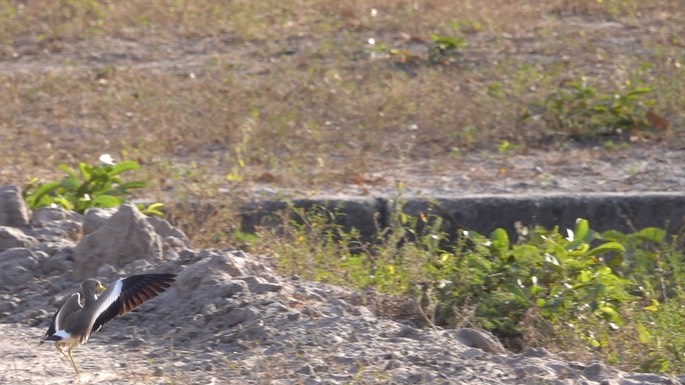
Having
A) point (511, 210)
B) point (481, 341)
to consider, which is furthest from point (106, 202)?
point (481, 341)

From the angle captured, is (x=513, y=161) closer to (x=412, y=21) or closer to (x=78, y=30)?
(x=412, y=21)

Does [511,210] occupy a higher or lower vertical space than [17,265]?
lower

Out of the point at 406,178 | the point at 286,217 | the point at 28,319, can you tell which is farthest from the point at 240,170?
the point at 28,319

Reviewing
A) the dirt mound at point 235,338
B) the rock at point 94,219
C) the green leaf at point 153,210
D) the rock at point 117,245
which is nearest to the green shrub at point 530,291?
the dirt mound at point 235,338

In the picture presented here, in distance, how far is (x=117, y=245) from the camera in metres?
4.86

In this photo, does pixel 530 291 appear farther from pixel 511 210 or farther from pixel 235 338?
pixel 511 210

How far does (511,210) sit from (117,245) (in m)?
2.39

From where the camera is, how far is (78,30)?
10.5 meters

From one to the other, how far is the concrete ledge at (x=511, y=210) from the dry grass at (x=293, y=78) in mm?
432

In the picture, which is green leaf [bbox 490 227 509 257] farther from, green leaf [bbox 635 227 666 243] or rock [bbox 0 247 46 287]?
rock [bbox 0 247 46 287]

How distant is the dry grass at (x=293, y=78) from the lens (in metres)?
7.36

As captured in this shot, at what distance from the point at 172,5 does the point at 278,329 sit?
24.3ft

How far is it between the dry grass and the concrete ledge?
43cm

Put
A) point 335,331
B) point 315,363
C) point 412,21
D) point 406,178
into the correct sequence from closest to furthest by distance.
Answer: point 315,363 < point 335,331 < point 406,178 < point 412,21
